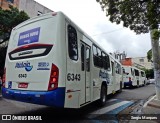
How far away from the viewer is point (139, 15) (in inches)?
381

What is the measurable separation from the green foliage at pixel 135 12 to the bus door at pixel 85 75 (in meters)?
2.71

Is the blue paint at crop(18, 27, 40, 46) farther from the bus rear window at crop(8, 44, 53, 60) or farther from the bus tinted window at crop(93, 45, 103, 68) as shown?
the bus tinted window at crop(93, 45, 103, 68)

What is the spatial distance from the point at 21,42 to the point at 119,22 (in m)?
5.74

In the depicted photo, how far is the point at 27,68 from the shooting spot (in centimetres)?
597

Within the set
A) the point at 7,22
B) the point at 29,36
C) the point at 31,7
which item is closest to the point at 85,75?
the point at 29,36

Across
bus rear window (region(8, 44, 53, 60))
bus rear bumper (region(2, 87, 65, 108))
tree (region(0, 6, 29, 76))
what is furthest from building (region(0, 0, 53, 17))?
bus rear bumper (region(2, 87, 65, 108))

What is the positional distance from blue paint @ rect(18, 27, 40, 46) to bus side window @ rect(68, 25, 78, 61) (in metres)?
0.96

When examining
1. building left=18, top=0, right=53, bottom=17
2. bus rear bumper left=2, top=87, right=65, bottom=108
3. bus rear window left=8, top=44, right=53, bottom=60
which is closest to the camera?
bus rear bumper left=2, top=87, right=65, bottom=108

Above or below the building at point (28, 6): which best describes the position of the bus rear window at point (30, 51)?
below

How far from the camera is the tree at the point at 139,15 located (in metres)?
7.57

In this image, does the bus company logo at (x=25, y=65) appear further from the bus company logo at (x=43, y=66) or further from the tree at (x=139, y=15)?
the tree at (x=139, y=15)

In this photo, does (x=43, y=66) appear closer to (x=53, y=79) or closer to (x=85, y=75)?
(x=53, y=79)

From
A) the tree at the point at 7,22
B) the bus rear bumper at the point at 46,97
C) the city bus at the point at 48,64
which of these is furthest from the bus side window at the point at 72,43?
the tree at the point at 7,22

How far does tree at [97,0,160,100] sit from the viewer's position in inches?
298
